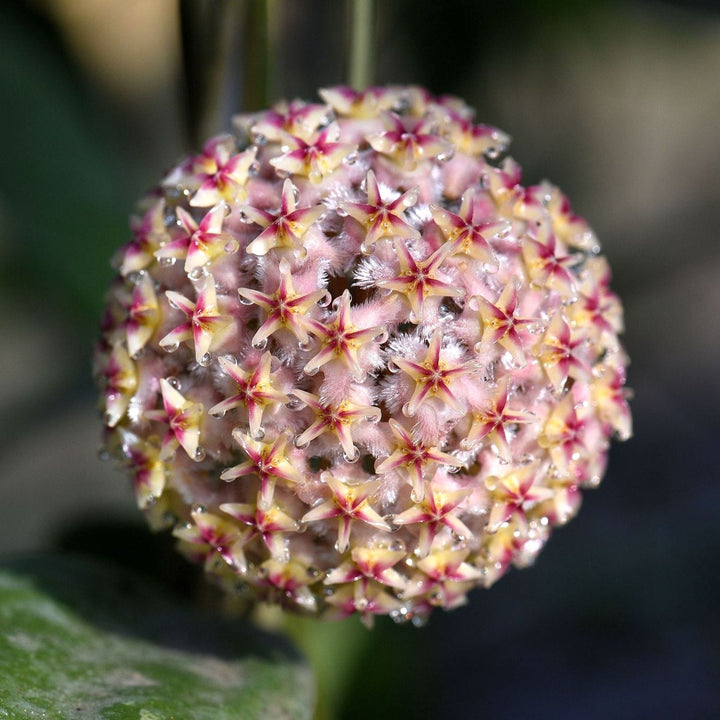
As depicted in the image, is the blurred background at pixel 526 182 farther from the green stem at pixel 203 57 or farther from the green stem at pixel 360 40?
the green stem at pixel 360 40

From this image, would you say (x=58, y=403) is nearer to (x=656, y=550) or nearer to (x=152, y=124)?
(x=152, y=124)

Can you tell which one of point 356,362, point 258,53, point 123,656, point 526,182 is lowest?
point 123,656

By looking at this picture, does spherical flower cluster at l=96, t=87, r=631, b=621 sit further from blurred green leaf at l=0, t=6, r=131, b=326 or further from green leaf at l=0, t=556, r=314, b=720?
blurred green leaf at l=0, t=6, r=131, b=326

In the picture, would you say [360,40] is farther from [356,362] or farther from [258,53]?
[356,362]

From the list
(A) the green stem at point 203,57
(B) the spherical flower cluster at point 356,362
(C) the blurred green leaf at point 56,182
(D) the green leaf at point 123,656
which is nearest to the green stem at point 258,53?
(A) the green stem at point 203,57

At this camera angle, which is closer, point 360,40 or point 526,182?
point 360,40

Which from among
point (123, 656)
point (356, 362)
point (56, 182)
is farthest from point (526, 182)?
point (123, 656)
